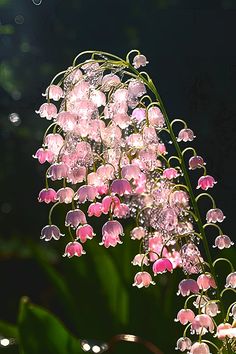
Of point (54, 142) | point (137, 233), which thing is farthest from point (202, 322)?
point (54, 142)

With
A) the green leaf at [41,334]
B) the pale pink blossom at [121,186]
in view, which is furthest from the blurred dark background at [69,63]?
the pale pink blossom at [121,186]

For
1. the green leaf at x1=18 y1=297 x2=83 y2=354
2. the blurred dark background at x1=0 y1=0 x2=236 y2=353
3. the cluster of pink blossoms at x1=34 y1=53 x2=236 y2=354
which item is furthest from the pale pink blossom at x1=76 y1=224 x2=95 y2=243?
the blurred dark background at x1=0 y1=0 x2=236 y2=353

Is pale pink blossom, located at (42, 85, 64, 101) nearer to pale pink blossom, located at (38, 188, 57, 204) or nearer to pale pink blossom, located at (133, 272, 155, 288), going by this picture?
pale pink blossom, located at (38, 188, 57, 204)

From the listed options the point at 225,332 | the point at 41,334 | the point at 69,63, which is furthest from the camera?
the point at 69,63

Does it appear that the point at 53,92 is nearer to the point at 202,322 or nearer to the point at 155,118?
the point at 155,118

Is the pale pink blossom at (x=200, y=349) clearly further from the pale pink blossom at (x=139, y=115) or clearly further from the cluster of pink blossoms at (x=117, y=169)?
the pale pink blossom at (x=139, y=115)

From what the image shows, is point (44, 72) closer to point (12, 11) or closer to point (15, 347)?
point (12, 11)
